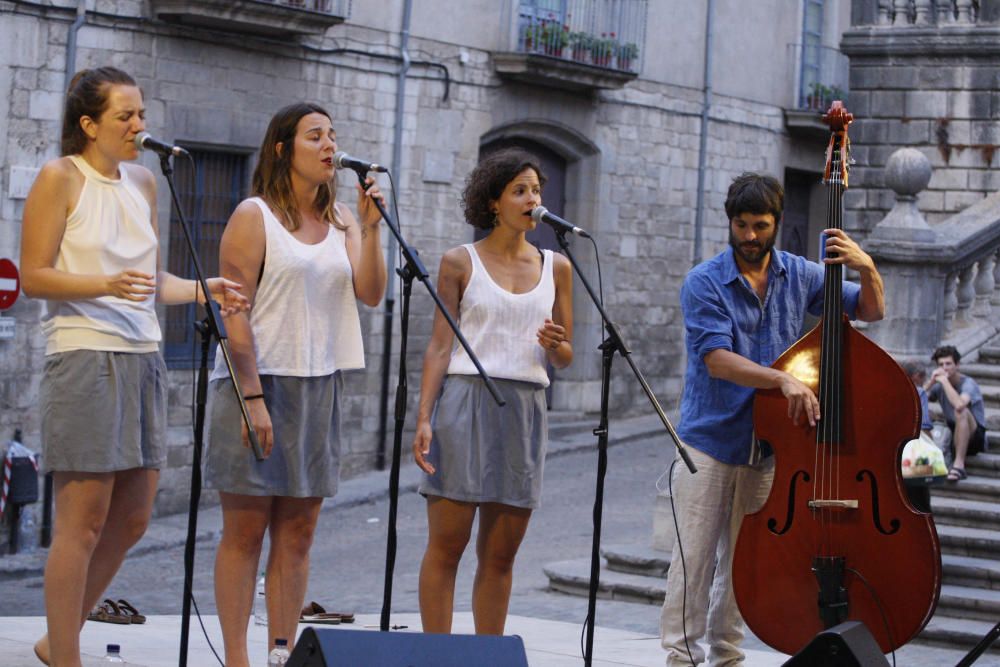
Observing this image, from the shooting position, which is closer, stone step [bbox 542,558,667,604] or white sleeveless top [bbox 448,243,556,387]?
white sleeveless top [bbox 448,243,556,387]

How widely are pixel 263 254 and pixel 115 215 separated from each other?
42 cm

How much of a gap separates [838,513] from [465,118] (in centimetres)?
1142

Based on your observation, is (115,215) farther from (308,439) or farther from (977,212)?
(977,212)

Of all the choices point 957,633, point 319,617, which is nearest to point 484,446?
point 319,617

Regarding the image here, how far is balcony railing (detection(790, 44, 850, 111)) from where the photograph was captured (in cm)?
2147

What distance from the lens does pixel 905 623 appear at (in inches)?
210

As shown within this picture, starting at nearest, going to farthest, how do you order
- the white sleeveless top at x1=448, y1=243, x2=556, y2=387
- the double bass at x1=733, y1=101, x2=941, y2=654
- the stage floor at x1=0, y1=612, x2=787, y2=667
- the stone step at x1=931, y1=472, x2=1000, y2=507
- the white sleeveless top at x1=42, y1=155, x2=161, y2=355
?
the white sleeveless top at x1=42, y1=155, x2=161, y2=355
the double bass at x1=733, y1=101, x2=941, y2=654
the white sleeveless top at x1=448, y1=243, x2=556, y2=387
the stage floor at x1=0, y1=612, x2=787, y2=667
the stone step at x1=931, y1=472, x2=1000, y2=507

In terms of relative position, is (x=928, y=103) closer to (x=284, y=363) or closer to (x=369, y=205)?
(x=369, y=205)

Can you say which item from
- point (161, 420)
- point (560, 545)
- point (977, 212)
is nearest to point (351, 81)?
point (560, 545)

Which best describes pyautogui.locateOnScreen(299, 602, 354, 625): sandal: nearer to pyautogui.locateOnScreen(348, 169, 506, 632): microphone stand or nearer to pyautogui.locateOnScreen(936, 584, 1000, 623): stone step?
pyautogui.locateOnScreen(348, 169, 506, 632): microphone stand

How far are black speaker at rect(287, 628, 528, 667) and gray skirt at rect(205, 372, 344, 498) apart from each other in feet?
3.12

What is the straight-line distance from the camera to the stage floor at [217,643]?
235 inches

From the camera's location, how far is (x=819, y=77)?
2197 centimetres

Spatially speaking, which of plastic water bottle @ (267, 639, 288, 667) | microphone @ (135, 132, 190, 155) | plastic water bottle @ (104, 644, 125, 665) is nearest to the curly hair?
microphone @ (135, 132, 190, 155)
